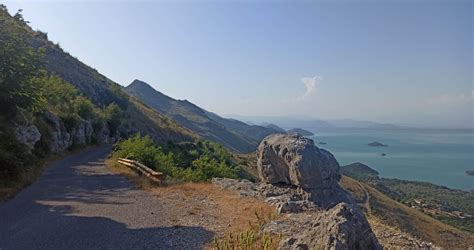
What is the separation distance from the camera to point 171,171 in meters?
25.2

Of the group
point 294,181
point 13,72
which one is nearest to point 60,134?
point 13,72

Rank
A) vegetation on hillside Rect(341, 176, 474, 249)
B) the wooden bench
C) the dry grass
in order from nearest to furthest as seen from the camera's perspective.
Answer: the dry grass, the wooden bench, vegetation on hillside Rect(341, 176, 474, 249)

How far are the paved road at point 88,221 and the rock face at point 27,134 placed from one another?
12.8 ft

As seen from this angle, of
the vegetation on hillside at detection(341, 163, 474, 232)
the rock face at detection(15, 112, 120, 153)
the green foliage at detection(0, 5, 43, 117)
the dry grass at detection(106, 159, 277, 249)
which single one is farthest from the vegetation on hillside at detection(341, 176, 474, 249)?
the green foliage at detection(0, 5, 43, 117)

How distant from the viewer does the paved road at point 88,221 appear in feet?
30.3

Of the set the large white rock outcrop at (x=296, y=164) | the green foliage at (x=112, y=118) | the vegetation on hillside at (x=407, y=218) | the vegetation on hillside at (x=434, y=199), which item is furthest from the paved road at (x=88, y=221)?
the vegetation on hillside at (x=434, y=199)

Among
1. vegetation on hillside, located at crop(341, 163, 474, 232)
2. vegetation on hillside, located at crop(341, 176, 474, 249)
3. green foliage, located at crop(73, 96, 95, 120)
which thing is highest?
green foliage, located at crop(73, 96, 95, 120)

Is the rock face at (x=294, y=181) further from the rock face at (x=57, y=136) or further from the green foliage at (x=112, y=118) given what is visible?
the green foliage at (x=112, y=118)

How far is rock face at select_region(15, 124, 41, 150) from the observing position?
2042 cm

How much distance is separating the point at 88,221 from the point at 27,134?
43.0 feet

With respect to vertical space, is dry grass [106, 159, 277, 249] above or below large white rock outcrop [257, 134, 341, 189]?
below

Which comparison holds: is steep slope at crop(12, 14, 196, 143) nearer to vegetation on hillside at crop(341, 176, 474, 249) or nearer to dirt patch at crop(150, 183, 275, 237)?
vegetation on hillside at crop(341, 176, 474, 249)

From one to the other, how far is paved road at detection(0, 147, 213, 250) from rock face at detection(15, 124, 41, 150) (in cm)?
389

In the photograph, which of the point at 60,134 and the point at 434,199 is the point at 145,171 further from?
the point at 434,199
